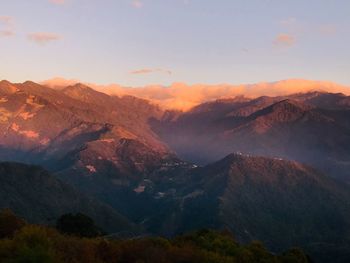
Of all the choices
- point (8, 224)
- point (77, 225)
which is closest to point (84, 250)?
Answer: point (8, 224)

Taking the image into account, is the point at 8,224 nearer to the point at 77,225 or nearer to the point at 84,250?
the point at 84,250

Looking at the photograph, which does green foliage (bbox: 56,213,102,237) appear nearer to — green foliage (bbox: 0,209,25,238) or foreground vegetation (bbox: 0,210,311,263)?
green foliage (bbox: 0,209,25,238)

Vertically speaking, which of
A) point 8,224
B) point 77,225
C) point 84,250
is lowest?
point 77,225

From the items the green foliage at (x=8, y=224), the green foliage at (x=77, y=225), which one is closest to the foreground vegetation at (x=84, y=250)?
the green foliage at (x=8, y=224)

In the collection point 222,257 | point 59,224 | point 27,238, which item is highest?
point 27,238

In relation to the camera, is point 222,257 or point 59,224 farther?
point 59,224

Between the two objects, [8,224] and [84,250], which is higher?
[84,250]

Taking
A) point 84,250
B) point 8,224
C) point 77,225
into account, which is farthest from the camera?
point 77,225

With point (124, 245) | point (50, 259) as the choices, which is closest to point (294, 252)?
point (124, 245)

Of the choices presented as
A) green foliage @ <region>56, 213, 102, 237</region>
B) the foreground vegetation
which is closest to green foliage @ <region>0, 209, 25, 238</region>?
the foreground vegetation

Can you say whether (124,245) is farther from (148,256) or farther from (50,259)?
(50,259)

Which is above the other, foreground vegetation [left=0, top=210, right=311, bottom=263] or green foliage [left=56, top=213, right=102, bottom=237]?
foreground vegetation [left=0, top=210, right=311, bottom=263]
